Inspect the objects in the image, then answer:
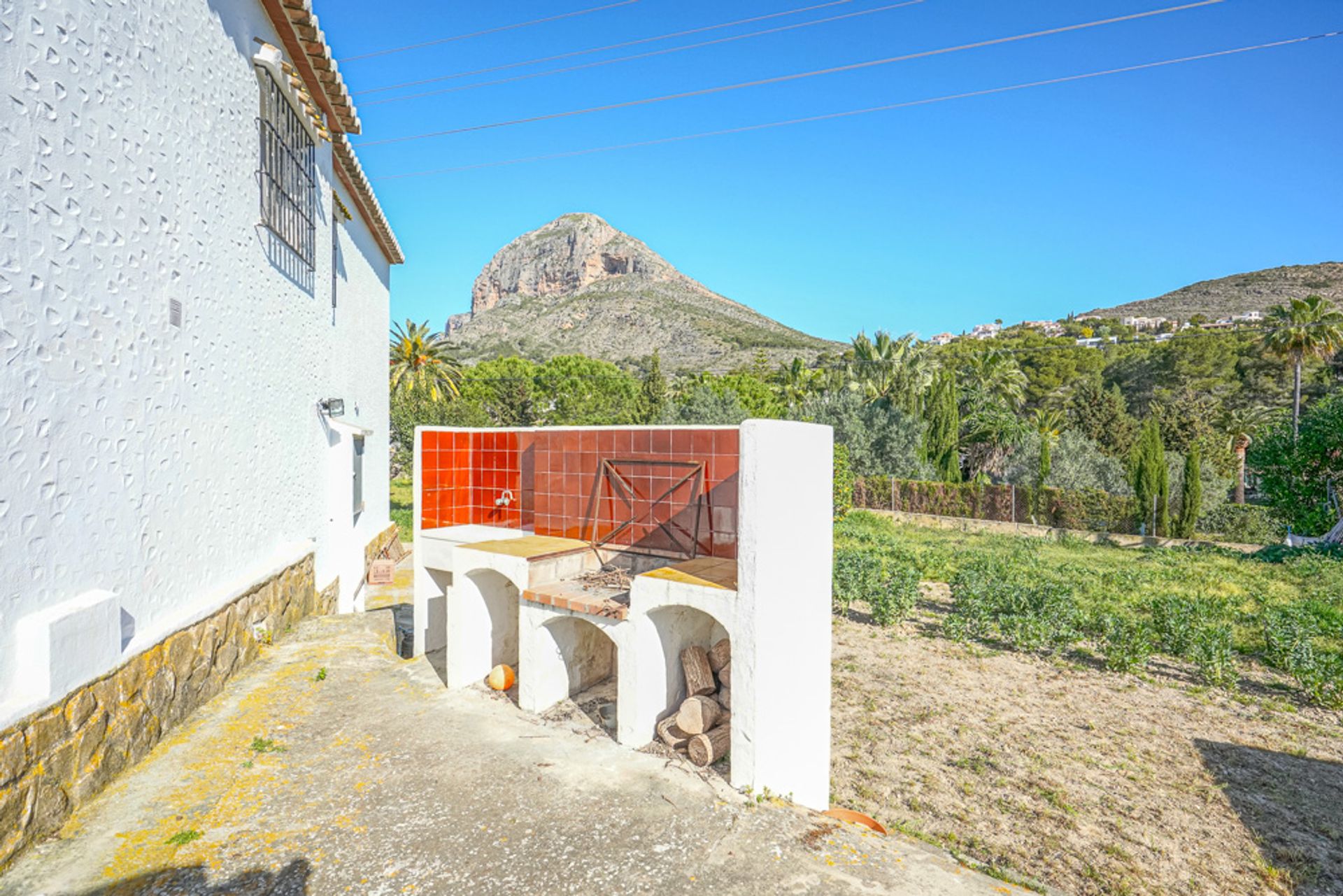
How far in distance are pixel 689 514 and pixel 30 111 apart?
199 inches

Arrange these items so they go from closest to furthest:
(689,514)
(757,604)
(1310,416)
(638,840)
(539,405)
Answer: (638,840)
(757,604)
(689,514)
(1310,416)
(539,405)

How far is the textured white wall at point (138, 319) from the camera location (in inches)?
136

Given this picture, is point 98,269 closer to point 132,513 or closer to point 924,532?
point 132,513

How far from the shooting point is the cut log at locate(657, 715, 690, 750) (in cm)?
520

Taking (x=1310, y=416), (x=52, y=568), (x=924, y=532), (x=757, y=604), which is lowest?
(x=924, y=532)

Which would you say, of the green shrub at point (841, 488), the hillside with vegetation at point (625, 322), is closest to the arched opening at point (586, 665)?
the green shrub at point (841, 488)

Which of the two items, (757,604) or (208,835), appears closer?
(208,835)

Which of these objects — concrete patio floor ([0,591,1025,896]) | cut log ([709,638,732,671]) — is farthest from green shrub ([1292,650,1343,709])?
cut log ([709,638,732,671])

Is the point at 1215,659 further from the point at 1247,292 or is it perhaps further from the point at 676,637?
the point at 1247,292

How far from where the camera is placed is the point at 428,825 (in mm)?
3988

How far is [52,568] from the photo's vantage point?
3652 millimetres

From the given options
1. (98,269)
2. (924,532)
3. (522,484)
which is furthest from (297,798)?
(924,532)

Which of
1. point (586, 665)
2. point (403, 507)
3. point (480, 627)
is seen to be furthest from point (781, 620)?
point (403, 507)

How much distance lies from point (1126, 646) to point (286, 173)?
1197 centimetres
